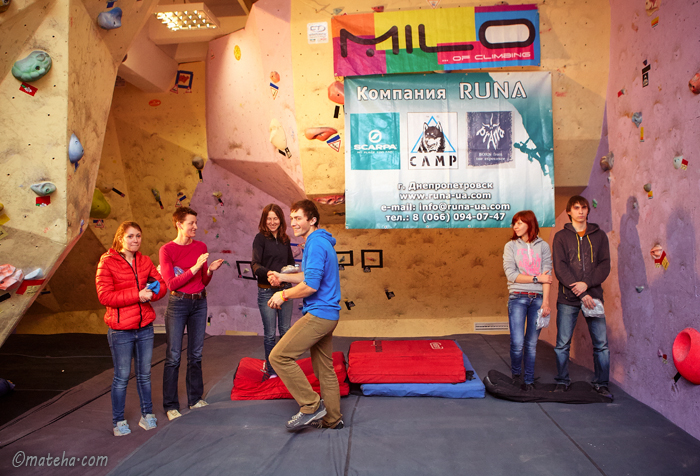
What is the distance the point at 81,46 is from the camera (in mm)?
3025

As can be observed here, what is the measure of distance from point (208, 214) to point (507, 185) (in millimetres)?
3648

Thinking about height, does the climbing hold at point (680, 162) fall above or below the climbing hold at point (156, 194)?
below

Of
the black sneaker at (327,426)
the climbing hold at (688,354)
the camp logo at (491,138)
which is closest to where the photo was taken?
the climbing hold at (688,354)

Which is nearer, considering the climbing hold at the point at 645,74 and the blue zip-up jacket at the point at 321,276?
the blue zip-up jacket at the point at 321,276

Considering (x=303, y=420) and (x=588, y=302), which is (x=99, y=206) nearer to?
(x=303, y=420)

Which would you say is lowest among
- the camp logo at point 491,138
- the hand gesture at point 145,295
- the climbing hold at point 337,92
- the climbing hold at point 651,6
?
the hand gesture at point 145,295

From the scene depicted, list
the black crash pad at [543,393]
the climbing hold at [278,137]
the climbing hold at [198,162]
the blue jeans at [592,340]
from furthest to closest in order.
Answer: the climbing hold at [198,162] → the climbing hold at [278,137] → the blue jeans at [592,340] → the black crash pad at [543,393]

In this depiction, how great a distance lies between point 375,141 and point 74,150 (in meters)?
2.38

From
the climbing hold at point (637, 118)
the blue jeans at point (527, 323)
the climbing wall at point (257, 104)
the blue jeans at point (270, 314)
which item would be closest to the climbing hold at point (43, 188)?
the blue jeans at point (270, 314)

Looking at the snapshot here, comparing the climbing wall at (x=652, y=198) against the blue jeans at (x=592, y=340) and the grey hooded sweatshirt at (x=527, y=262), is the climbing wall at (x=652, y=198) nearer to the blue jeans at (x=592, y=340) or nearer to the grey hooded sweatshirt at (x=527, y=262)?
the blue jeans at (x=592, y=340)

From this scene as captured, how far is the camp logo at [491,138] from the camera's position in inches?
158

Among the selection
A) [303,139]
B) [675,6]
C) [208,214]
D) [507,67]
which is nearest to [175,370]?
[303,139]

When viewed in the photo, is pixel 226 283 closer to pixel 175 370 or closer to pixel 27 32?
pixel 175 370

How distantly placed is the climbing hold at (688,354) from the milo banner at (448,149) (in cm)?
145
